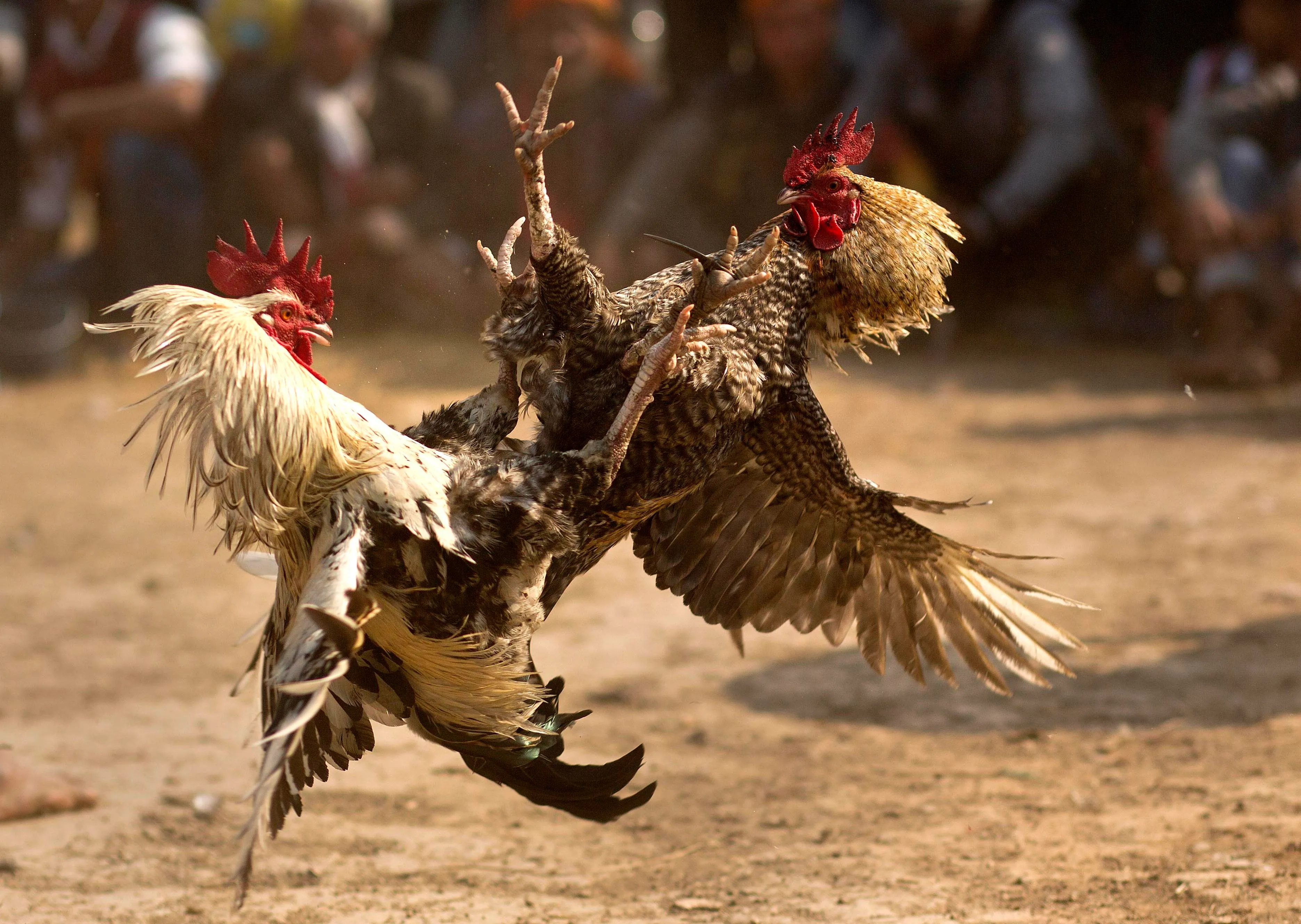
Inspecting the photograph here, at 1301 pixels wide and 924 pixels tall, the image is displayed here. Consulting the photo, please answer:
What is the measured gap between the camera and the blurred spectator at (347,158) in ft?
27.5

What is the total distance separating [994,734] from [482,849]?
1.47 metres

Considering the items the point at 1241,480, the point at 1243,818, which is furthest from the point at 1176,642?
the point at 1241,480

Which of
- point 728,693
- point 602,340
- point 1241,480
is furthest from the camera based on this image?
point 1241,480

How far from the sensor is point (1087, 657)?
14.4 feet

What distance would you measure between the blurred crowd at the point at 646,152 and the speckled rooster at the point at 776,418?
4.35m

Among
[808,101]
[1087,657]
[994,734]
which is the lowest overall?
[994,734]

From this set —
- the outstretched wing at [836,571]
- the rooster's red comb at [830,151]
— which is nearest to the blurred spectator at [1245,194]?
the outstretched wing at [836,571]

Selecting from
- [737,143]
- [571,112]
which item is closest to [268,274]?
[571,112]

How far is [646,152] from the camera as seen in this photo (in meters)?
8.58

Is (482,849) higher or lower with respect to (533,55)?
lower

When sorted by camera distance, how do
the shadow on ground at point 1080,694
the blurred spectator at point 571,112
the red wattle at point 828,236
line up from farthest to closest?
the blurred spectator at point 571,112
the shadow on ground at point 1080,694
the red wattle at point 828,236

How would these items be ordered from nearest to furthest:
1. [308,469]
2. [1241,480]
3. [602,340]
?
[308,469] → [602,340] → [1241,480]

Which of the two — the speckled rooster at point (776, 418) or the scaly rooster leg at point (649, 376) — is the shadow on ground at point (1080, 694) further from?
the scaly rooster leg at point (649, 376)

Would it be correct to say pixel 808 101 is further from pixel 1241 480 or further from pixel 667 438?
pixel 667 438
